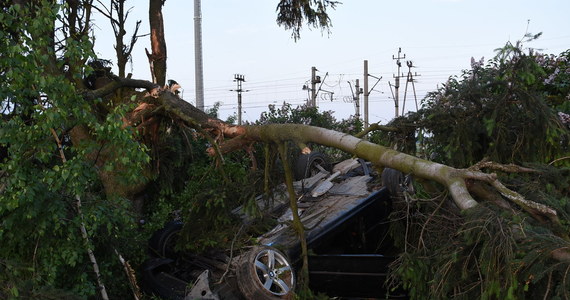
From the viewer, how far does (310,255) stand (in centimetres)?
664

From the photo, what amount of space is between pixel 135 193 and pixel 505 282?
6.80m

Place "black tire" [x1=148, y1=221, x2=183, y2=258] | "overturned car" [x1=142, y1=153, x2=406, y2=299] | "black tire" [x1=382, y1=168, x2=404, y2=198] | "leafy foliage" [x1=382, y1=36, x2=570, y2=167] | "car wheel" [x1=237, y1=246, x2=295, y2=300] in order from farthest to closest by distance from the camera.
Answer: "black tire" [x1=148, y1=221, x2=183, y2=258]
"black tire" [x1=382, y1=168, x2=404, y2=198]
"overturned car" [x1=142, y1=153, x2=406, y2=299]
"car wheel" [x1=237, y1=246, x2=295, y2=300]
"leafy foliage" [x1=382, y1=36, x2=570, y2=167]

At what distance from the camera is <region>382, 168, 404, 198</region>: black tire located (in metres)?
7.50

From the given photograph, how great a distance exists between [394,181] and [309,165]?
7.42 feet

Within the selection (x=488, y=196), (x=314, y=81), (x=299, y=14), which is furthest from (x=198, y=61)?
(x=314, y=81)

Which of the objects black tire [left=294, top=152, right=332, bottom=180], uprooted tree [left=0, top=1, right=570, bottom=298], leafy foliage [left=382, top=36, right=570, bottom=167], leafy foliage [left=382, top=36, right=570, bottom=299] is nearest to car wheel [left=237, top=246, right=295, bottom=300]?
uprooted tree [left=0, top=1, right=570, bottom=298]

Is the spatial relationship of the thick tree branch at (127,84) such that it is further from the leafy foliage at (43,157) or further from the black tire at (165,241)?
the leafy foliage at (43,157)

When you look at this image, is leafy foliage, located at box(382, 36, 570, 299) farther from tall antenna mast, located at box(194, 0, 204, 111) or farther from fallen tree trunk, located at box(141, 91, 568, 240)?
tall antenna mast, located at box(194, 0, 204, 111)

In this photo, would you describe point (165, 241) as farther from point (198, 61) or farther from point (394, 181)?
point (198, 61)

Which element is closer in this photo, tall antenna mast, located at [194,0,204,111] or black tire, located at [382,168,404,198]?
black tire, located at [382,168,404,198]

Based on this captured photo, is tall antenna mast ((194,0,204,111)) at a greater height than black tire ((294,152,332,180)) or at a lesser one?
greater

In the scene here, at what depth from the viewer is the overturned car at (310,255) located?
645 centimetres

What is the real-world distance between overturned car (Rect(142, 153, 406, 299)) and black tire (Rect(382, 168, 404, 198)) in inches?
0.6

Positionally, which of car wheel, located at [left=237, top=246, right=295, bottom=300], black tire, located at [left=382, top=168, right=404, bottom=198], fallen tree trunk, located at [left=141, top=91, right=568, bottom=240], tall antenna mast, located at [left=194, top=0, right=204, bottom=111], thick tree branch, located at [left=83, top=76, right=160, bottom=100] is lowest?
car wheel, located at [left=237, top=246, right=295, bottom=300]
